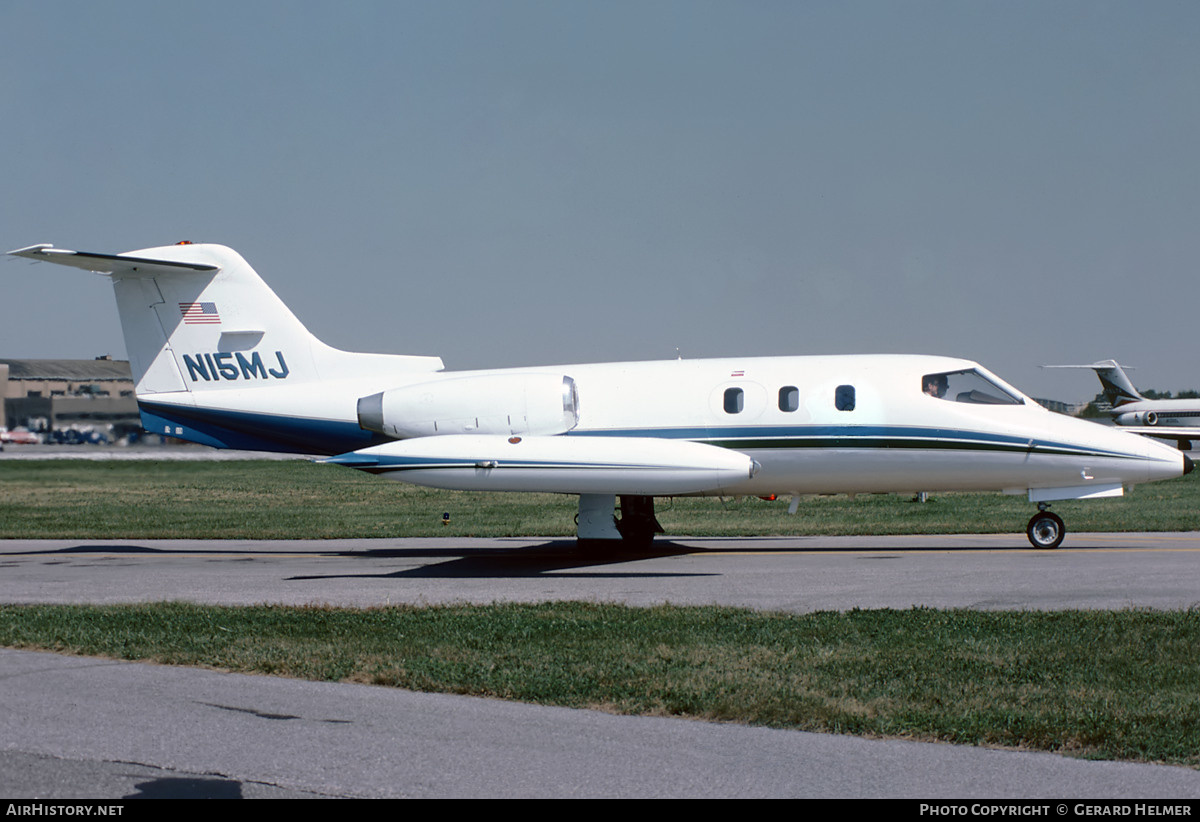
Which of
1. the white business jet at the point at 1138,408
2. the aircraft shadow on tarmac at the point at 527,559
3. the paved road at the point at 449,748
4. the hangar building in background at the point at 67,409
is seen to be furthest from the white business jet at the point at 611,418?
the white business jet at the point at 1138,408

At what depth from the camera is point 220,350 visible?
2072 centimetres

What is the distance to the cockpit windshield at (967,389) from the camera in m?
18.3

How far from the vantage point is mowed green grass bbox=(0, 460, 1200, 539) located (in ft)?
78.7

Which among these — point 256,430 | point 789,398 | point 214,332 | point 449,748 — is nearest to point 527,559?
point 789,398

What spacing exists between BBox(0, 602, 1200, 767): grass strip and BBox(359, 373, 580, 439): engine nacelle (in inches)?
249

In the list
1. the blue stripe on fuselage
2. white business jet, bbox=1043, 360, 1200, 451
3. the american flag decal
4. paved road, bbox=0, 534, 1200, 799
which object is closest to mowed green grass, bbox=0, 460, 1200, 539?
the blue stripe on fuselage

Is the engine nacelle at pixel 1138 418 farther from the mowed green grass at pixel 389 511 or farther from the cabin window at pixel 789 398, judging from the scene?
the cabin window at pixel 789 398

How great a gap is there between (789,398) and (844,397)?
2.74 feet

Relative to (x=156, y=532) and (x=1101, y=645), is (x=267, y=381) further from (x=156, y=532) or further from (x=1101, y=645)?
(x=1101, y=645)

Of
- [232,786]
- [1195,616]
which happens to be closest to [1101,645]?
[1195,616]

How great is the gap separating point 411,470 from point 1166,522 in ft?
47.7

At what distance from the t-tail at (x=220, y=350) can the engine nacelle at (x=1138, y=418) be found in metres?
61.8

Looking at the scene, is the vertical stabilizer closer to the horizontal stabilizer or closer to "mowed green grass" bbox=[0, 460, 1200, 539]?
"mowed green grass" bbox=[0, 460, 1200, 539]

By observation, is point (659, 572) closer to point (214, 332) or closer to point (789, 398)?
point (789, 398)
